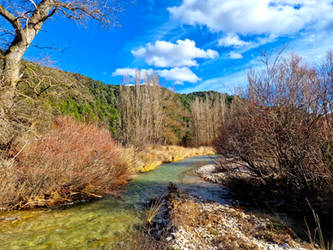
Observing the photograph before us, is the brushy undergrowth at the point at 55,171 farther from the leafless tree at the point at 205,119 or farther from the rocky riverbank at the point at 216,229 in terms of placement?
the leafless tree at the point at 205,119

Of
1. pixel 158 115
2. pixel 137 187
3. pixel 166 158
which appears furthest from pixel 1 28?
pixel 158 115

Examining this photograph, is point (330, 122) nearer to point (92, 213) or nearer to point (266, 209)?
point (266, 209)

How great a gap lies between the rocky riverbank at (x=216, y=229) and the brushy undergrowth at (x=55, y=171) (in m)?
2.72

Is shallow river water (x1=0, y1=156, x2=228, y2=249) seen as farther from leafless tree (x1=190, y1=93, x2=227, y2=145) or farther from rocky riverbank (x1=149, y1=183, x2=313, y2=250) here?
leafless tree (x1=190, y1=93, x2=227, y2=145)

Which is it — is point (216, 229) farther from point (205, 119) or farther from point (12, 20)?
point (205, 119)

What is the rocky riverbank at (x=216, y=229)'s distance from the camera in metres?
3.50

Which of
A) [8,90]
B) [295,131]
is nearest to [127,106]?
[8,90]

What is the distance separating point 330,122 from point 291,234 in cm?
250

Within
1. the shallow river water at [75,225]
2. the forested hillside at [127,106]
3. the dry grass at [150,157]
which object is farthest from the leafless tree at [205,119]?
the shallow river water at [75,225]

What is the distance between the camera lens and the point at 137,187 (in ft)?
28.2

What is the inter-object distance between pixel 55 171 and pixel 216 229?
4.53 metres

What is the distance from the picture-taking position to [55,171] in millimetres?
5422

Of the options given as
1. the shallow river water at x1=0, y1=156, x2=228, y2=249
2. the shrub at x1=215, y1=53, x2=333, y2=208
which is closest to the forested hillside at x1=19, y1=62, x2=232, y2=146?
the shallow river water at x1=0, y1=156, x2=228, y2=249

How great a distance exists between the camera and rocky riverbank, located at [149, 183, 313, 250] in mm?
3498
